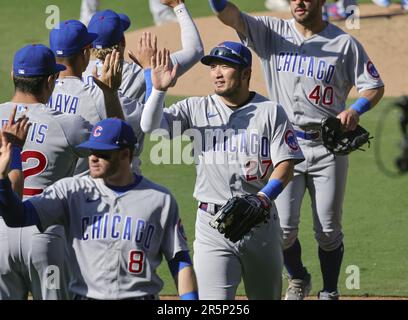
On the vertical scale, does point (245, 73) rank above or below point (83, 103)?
above

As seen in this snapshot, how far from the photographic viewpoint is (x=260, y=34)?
8.15m

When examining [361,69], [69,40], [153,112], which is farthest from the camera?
[361,69]

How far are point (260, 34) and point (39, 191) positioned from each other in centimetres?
243

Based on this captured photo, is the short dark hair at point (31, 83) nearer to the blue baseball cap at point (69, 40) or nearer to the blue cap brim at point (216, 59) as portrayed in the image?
the blue baseball cap at point (69, 40)

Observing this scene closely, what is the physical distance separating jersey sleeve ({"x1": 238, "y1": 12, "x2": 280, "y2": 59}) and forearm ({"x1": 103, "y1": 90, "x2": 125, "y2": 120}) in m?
1.90

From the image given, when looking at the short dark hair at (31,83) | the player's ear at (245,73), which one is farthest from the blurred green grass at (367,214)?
the short dark hair at (31,83)

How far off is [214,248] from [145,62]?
1.16m

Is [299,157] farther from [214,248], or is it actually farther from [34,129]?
[34,129]

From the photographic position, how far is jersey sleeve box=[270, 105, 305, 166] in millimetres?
6730

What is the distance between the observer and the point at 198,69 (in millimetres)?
15617

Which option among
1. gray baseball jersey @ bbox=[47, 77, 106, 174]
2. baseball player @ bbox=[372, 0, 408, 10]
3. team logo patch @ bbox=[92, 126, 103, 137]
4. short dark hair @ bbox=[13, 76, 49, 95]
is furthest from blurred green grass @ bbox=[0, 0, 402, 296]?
baseball player @ bbox=[372, 0, 408, 10]

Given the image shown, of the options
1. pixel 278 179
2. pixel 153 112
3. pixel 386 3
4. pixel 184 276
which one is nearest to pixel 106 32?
pixel 153 112

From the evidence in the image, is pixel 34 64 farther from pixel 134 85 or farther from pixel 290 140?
pixel 290 140

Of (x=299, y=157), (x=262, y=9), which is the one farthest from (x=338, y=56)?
(x=262, y=9)
